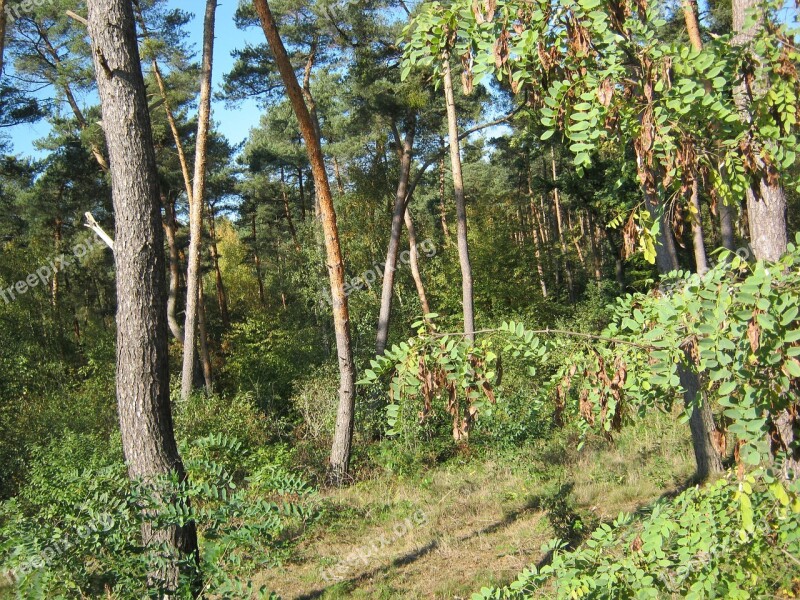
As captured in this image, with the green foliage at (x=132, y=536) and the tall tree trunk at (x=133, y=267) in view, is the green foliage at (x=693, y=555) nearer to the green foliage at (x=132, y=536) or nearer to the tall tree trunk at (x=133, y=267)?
the green foliage at (x=132, y=536)

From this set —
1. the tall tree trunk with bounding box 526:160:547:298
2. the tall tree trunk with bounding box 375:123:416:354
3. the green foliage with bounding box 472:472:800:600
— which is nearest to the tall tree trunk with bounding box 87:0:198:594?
the green foliage with bounding box 472:472:800:600

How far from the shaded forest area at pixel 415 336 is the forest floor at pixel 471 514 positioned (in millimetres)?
68

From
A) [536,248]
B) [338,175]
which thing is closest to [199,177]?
[338,175]

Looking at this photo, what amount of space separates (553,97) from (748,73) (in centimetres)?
62

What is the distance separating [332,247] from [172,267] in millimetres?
9931

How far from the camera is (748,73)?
218 cm

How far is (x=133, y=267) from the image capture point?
487 cm

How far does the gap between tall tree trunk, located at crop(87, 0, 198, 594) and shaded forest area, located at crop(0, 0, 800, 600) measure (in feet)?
0.07

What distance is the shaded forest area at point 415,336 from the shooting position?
2.11 meters

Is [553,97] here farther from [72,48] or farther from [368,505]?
[72,48]

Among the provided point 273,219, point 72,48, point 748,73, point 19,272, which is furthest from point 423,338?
point 273,219

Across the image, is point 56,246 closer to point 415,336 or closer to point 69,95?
point 69,95

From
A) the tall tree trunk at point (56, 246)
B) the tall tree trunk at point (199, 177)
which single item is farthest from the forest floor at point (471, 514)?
the tall tree trunk at point (56, 246)

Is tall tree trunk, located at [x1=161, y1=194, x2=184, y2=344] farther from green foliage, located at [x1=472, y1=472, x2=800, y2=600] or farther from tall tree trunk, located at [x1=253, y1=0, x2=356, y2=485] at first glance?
green foliage, located at [x1=472, y1=472, x2=800, y2=600]
